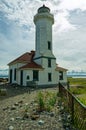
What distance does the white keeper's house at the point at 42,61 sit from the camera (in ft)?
96.7

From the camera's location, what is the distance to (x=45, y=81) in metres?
30.6

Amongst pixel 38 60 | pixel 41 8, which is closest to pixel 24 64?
pixel 38 60

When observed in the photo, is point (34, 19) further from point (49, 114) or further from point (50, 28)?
A: point (49, 114)

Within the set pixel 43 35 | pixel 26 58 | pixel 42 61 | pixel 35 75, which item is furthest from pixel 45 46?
pixel 35 75

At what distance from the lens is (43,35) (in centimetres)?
3078

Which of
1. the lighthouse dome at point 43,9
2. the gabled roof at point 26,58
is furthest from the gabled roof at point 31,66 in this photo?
the lighthouse dome at point 43,9

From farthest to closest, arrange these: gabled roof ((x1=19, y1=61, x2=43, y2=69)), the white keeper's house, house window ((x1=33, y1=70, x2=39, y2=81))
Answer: the white keeper's house → house window ((x1=33, y1=70, x2=39, y2=81)) → gabled roof ((x1=19, y1=61, x2=43, y2=69))

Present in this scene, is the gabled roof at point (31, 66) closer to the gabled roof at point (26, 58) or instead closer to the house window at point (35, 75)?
the house window at point (35, 75)

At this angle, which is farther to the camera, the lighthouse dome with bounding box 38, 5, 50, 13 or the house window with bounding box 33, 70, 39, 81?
the lighthouse dome with bounding box 38, 5, 50, 13

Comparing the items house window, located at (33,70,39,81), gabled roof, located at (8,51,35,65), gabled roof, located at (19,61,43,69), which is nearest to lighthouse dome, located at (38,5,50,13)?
gabled roof, located at (8,51,35,65)

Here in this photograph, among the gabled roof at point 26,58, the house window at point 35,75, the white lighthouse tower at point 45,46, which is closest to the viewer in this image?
the house window at point 35,75

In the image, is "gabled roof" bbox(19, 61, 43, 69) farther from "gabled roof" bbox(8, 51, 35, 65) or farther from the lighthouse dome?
the lighthouse dome

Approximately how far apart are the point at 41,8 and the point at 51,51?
736 centimetres

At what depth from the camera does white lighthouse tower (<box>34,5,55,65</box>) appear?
1206 inches
